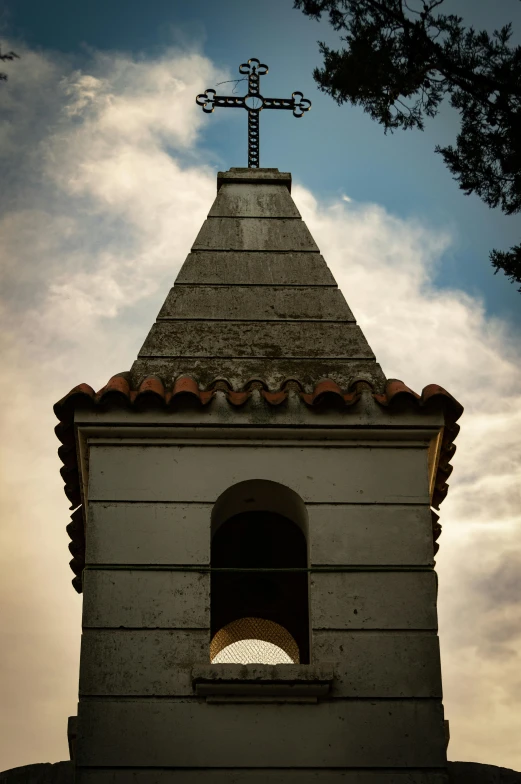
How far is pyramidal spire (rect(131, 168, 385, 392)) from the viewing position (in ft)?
43.9

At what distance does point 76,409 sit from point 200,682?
2.78 meters

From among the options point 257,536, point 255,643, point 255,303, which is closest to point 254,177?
point 255,303

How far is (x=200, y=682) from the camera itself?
445 inches

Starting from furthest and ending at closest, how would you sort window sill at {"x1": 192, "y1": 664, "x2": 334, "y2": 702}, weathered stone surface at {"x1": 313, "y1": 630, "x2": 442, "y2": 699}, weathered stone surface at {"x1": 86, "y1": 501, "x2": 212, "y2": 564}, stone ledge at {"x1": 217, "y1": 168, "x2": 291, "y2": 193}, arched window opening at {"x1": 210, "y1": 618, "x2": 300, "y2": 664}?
stone ledge at {"x1": 217, "y1": 168, "x2": 291, "y2": 193} < arched window opening at {"x1": 210, "y1": 618, "x2": 300, "y2": 664} < weathered stone surface at {"x1": 86, "y1": 501, "x2": 212, "y2": 564} < weathered stone surface at {"x1": 313, "y1": 630, "x2": 442, "y2": 699} < window sill at {"x1": 192, "y1": 664, "x2": 334, "y2": 702}

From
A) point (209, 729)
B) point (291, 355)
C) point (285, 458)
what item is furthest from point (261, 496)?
point (209, 729)

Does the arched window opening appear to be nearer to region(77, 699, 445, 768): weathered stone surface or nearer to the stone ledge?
region(77, 699, 445, 768): weathered stone surface

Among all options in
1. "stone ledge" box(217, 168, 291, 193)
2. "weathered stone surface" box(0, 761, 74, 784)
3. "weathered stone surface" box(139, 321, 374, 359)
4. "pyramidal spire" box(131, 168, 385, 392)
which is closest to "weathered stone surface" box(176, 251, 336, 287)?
"pyramidal spire" box(131, 168, 385, 392)

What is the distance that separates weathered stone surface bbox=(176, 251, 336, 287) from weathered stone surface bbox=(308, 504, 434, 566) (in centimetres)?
286

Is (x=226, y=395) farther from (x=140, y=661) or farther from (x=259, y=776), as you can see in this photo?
(x=259, y=776)

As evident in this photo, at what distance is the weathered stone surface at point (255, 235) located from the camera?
1473 centimetres

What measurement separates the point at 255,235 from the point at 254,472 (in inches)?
129

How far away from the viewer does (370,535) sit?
12.2m

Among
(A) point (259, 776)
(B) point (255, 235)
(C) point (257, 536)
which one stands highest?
(B) point (255, 235)

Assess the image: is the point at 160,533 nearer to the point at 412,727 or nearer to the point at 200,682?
the point at 200,682
